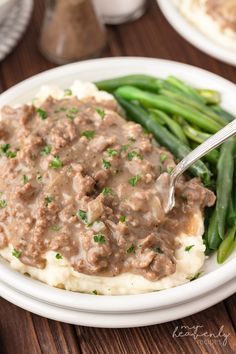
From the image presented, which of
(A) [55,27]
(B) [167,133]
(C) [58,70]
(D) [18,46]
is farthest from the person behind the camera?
(D) [18,46]

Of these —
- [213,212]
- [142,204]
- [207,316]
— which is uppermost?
[142,204]

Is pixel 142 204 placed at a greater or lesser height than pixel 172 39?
greater

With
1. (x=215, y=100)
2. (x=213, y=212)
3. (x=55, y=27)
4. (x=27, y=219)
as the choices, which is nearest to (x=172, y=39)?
(x=55, y=27)

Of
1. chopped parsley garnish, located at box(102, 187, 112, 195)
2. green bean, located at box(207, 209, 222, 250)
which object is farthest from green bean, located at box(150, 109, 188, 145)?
chopped parsley garnish, located at box(102, 187, 112, 195)

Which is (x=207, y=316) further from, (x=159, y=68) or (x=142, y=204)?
(x=159, y=68)

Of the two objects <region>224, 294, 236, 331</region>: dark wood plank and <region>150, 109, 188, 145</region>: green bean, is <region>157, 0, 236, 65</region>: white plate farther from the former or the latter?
<region>224, 294, 236, 331</region>: dark wood plank

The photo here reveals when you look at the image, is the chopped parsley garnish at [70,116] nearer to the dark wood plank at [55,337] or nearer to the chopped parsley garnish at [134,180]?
the chopped parsley garnish at [134,180]

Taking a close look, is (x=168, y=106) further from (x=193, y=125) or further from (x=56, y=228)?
(x=56, y=228)

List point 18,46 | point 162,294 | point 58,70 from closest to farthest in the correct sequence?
point 162,294, point 58,70, point 18,46
